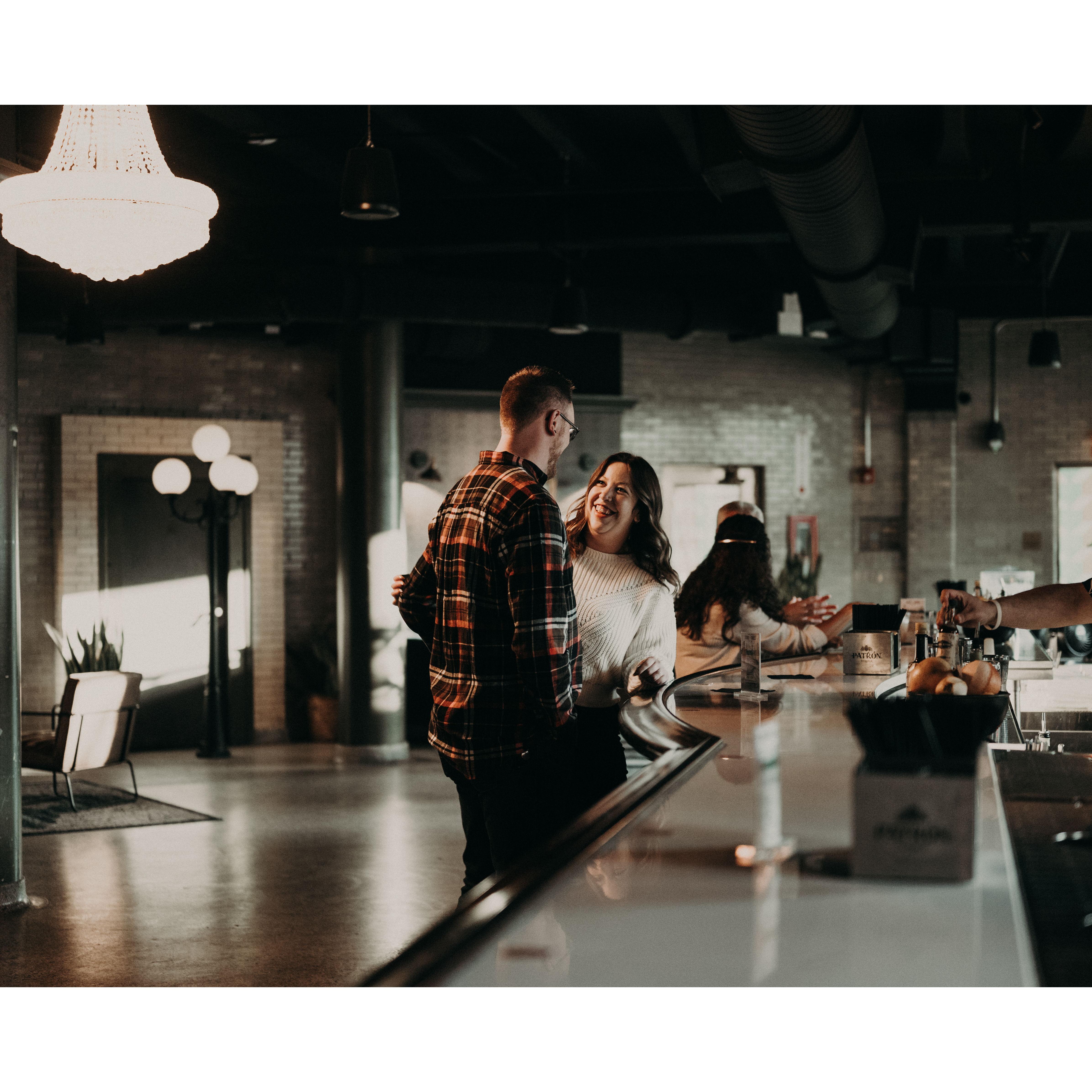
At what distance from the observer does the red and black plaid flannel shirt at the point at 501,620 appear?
2.55 metres

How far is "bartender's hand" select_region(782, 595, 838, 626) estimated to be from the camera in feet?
15.0

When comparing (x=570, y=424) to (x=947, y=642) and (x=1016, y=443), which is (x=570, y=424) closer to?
(x=947, y=642)

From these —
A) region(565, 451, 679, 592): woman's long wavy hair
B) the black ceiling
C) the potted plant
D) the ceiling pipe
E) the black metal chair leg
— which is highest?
the black ceiling

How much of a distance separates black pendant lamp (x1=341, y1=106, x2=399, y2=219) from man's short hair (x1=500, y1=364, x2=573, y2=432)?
2361 mm

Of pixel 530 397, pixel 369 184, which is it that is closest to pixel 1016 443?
pixel 369 184

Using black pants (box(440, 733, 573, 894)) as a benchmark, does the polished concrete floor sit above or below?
below

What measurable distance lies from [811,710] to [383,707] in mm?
5915

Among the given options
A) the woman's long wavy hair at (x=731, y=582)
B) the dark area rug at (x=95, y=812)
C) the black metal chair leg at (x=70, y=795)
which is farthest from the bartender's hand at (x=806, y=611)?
the black metal chair leg at (x=70, y=795)

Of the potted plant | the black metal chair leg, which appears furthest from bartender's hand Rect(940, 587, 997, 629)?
the potted plant

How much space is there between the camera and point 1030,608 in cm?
323

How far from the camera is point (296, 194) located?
25.6 ft

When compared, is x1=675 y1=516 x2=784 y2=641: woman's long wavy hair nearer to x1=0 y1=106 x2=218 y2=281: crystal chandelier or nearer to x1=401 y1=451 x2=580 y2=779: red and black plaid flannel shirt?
x1=401 y1=451 x2=580 y2=779: red and black plaid flannel shirt
